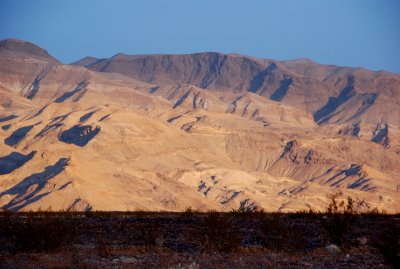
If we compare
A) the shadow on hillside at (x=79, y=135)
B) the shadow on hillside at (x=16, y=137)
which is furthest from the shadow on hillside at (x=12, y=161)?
the shadow on hillside at (x=79, y=135)

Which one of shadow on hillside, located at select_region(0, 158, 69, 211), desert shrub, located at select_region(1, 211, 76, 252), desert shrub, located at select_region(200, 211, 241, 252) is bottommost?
shadow on hillside, located at select_region(0, 158, 69, 211)

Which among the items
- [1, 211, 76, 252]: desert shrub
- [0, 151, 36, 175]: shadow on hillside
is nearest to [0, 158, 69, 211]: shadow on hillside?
[0, 151, 36, 175]: shadow on hillside

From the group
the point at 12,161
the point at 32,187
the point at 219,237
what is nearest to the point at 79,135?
the point at 12,161

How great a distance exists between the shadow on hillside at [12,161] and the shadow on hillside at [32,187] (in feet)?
35.3

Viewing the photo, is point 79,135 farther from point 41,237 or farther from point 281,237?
point 281,237

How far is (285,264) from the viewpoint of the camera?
12.8 metres

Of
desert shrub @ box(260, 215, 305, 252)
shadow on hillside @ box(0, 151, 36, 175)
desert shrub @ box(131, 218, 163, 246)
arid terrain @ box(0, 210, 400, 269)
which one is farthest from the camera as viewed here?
shadow on hillside @ box(0, 151, 36, 175)

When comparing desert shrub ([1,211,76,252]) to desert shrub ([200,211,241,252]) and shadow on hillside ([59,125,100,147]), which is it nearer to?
desert shrub ([200,211,241,252])

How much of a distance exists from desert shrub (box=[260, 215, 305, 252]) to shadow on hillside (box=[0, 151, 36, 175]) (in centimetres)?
13519

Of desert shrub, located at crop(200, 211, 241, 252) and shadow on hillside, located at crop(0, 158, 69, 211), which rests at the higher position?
desert shrub, located at crop(200, 211, 241, 252)

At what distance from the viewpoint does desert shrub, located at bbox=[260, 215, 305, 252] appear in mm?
15094

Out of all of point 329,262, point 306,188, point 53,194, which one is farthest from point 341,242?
point 306,188

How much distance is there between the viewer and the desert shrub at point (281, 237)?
49.5 feet

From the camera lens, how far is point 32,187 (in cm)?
12688
